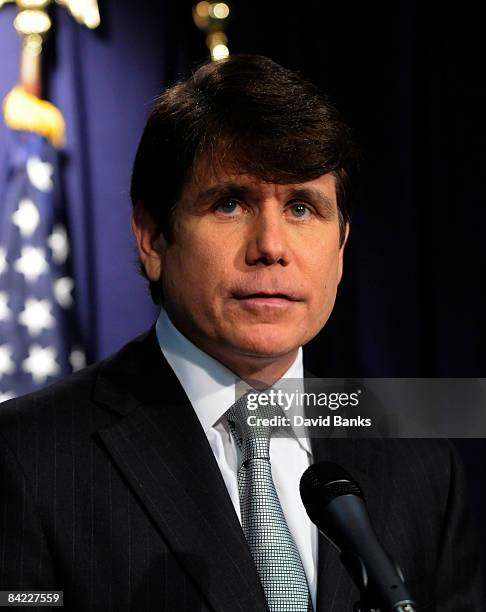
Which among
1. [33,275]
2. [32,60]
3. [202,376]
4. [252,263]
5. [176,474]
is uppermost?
[32,60]

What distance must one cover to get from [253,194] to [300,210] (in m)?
0.08

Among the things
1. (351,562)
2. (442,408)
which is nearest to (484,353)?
(442,408)

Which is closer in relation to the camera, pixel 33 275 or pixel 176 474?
pixel 176 474

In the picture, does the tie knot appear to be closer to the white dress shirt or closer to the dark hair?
the white dress shirt

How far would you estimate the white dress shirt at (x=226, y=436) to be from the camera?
1246 mm

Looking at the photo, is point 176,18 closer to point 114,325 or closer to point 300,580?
point 114,325

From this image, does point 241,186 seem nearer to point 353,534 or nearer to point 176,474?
point 176,474

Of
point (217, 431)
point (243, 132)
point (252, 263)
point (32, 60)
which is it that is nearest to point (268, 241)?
point (252, 263)

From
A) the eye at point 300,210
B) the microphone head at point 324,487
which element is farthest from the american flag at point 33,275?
the microphone head at point 324,487

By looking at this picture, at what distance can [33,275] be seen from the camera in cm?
226

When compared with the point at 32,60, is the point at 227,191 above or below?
below

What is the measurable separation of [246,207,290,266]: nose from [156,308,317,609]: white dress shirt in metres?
0.18

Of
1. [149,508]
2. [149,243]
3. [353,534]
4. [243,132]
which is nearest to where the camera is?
[353,534]

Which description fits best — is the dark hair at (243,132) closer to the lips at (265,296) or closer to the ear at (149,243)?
the ear at (149,243)
